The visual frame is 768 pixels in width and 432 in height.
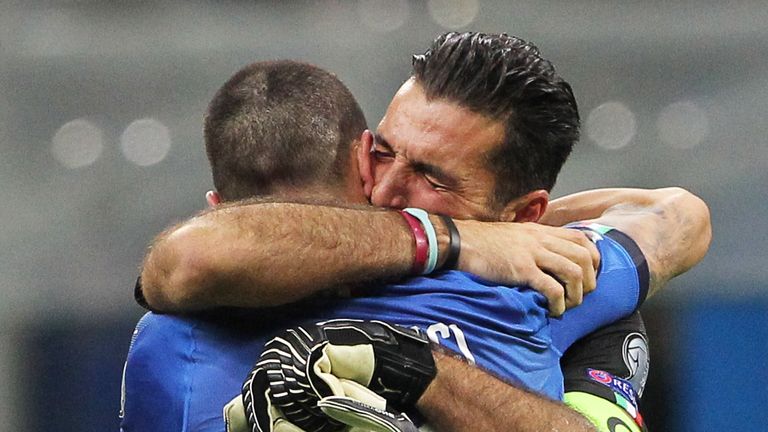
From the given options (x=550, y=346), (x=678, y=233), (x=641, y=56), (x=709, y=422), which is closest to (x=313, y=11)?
(x=641, y=56)

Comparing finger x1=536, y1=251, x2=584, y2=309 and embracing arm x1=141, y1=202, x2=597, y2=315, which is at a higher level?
embracing arm x1=141, y1=202, x2=597, y2=315

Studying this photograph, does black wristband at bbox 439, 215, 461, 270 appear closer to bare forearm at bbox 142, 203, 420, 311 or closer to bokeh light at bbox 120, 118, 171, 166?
bare forearm at bbox 142, 203, 420, 311

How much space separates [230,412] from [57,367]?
2224 mm

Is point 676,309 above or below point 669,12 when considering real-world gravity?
below

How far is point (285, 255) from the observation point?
1.36m

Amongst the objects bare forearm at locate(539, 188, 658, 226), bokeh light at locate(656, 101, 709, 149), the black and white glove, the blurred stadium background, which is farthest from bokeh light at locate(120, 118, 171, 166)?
the black and white glove

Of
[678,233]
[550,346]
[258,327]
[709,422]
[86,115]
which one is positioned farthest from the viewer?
[86,115]

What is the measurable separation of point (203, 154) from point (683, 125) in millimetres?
1359

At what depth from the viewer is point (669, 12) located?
12.7ft

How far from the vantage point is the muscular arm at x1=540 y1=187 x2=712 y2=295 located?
6.07ft

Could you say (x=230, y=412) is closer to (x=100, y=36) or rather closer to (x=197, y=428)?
(x=197, y=428)

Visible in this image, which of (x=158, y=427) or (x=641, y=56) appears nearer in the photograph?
(x=158, y=427)

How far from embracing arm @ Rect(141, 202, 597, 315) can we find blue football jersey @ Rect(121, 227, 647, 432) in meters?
0.03

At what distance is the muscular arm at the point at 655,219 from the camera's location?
6.07ft
